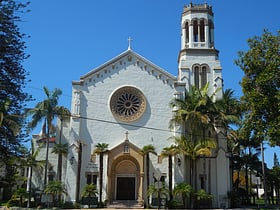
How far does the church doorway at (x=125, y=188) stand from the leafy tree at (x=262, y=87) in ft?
48.1

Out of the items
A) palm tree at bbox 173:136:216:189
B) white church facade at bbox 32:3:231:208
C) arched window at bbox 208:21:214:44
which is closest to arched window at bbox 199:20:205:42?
arched window at bbox 208:21:214:44

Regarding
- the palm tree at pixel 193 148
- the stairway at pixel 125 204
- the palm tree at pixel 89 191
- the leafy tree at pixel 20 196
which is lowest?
the stairway at pixel 125 204

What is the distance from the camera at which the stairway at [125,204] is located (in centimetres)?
3091

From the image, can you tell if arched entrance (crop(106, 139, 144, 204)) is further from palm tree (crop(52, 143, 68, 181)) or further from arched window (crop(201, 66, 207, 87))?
arched window (crop(201, 66, 207, 87))

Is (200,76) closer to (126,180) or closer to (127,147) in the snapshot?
(127,147)

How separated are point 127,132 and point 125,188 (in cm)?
508

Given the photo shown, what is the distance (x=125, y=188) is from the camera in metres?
33.0

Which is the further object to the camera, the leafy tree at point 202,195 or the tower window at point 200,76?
the tower window at point 200,76

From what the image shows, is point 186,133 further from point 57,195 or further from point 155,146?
point 57,195

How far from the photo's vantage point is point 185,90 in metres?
35.3

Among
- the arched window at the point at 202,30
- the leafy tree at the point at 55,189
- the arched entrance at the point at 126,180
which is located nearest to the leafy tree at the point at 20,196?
the leafy tree at the point at 55,189

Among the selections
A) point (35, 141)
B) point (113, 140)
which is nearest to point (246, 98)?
point (113, 140)

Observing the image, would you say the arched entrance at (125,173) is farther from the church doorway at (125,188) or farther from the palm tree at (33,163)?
the palm tree at (33,163)

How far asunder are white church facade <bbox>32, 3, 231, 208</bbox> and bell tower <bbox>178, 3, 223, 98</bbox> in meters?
0.15
